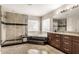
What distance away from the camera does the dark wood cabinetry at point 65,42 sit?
83.4 inches

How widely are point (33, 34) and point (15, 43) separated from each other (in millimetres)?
546

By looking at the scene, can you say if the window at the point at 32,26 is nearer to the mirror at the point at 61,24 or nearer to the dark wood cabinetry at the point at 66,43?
the mirror at the point at 61,24

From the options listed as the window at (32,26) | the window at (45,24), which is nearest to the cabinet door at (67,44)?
the window at (45,24)

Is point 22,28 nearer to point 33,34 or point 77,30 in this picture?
point 33,34

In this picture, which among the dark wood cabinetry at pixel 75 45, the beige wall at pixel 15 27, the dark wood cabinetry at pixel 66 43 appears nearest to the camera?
the dark wood cabinetry at pixel 75 45

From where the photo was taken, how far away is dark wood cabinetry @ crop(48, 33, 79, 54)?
2.12 m

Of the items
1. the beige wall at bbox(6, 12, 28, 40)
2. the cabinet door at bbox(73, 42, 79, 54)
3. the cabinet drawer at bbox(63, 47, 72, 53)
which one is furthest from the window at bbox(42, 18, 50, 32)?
the cabinet door at bbox(73, 42, 79, 54)

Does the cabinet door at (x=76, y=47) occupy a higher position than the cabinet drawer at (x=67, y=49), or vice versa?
the cabinet door at (x=76, y=47)

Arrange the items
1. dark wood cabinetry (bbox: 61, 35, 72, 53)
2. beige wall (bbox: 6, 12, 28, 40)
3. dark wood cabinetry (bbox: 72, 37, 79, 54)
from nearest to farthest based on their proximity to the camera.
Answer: dark wood cabinetry (bbox: 72, 37, 79, 54)
dark wood cabinetry (bbox: 61, 35, 72, 53)
beige wall (bbox: 6, 12, 28, 40)

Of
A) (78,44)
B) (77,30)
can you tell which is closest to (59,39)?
(77,30)

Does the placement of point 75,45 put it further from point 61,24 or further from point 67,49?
point 61,24

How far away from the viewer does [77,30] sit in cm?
234

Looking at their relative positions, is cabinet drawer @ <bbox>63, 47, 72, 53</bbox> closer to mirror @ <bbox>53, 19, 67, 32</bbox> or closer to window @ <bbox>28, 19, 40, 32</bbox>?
mirror @ <bbox>53, 19, 67, 32</bbox>

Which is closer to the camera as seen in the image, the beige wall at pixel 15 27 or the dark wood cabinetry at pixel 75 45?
the dark wood cabinetry at pixel 75 45
